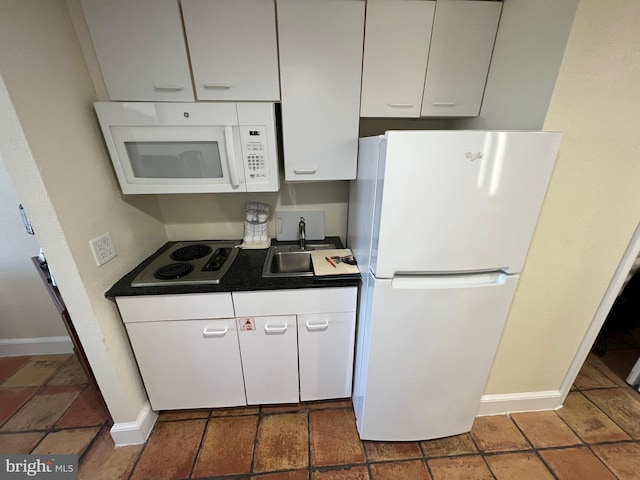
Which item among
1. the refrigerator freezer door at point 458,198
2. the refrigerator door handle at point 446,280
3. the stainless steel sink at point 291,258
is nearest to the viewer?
the refrigerator freezer door at point 458,198

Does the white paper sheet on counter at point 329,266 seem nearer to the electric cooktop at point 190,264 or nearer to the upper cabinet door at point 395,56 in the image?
the electric cooktop at point 190,264

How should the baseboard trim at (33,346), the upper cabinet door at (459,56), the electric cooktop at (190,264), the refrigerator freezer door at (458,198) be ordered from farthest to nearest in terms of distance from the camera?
the baseboard trim at (33,346) < the electric cooktop at (190,264) < the upper cabinet door at (459,56) < the refrigerator freezer door at (458,198)

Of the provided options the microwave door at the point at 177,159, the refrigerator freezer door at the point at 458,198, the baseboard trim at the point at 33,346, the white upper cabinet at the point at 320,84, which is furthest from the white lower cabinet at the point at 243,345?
the baseboard trim at the point at 33,346

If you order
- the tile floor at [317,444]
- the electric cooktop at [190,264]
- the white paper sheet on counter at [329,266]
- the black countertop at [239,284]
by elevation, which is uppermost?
the white paper sheet on counter at [329,266]

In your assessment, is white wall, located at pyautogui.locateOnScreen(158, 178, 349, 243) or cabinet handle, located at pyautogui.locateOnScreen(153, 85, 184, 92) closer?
cabinet handle, located at pyautogui.locateOnScreen(153, 85, 184, 92)

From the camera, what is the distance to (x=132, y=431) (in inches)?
52.7

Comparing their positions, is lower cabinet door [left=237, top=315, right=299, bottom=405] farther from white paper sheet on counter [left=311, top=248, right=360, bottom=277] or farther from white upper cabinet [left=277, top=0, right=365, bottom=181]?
white upper cabinet [left=277, top=0, right=365, bottom=181]

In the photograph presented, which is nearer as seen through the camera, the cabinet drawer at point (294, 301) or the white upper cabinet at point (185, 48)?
the white upper cabinet at point (185, 48)

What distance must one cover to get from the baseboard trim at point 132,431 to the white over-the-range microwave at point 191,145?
4.01 feet

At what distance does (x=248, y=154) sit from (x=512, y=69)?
124cm

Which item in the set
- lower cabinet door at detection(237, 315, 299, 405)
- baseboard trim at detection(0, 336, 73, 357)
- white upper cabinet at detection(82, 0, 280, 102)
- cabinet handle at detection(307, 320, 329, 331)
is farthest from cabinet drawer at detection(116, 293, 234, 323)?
baseboard trim at detection(0, 336, 73, 357)

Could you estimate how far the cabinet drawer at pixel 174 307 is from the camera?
1192 millimetres

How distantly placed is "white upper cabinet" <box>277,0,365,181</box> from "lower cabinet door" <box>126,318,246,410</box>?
36.4 inches

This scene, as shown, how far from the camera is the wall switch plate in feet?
5.69
